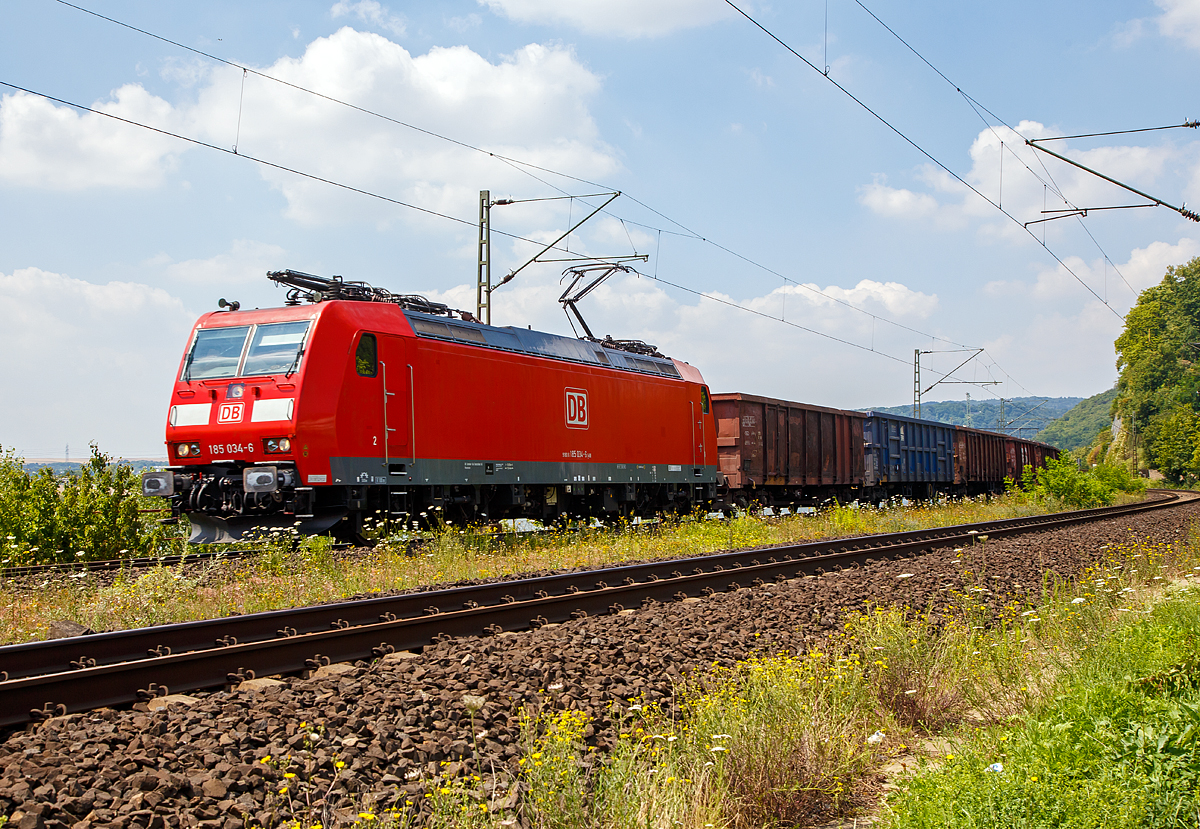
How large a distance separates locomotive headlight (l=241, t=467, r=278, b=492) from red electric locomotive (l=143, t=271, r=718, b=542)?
0.02 m

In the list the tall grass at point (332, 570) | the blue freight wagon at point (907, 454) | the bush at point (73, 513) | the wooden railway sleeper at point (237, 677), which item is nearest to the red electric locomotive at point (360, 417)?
the tall grass at point (332, 570)

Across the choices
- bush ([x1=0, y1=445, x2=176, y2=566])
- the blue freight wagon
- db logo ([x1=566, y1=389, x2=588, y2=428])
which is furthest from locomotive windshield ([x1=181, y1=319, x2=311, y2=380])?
the blue freight wagon

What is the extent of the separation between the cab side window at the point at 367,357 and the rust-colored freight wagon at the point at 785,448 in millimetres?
11029

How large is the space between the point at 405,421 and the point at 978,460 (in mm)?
29441

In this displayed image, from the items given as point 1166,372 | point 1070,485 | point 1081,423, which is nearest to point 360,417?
point 1070,485

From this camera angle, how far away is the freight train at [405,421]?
37.7 ft

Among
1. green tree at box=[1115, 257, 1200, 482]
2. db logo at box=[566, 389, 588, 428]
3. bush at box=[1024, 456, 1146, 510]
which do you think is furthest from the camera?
green tree at box=[1115, 257, 1200, 482]

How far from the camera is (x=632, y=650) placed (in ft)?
20.4

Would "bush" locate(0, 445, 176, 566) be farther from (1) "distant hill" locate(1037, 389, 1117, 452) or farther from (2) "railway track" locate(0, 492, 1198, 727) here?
(1) "distant hill" locate(1037, 389, 1117, 452)

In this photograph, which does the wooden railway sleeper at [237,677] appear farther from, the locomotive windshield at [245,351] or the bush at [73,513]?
the bush at [73,513]

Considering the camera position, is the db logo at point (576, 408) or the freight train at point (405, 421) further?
the db logo at point (576, 408)

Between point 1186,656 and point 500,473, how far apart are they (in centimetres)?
1046

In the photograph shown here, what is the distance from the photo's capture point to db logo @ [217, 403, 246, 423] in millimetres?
11664

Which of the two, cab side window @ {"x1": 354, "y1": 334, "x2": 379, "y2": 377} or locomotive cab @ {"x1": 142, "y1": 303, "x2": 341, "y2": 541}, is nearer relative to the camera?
locomotive cab @ {"x1": 142, "y1": 303, "x2": 341, "y2": 541}
